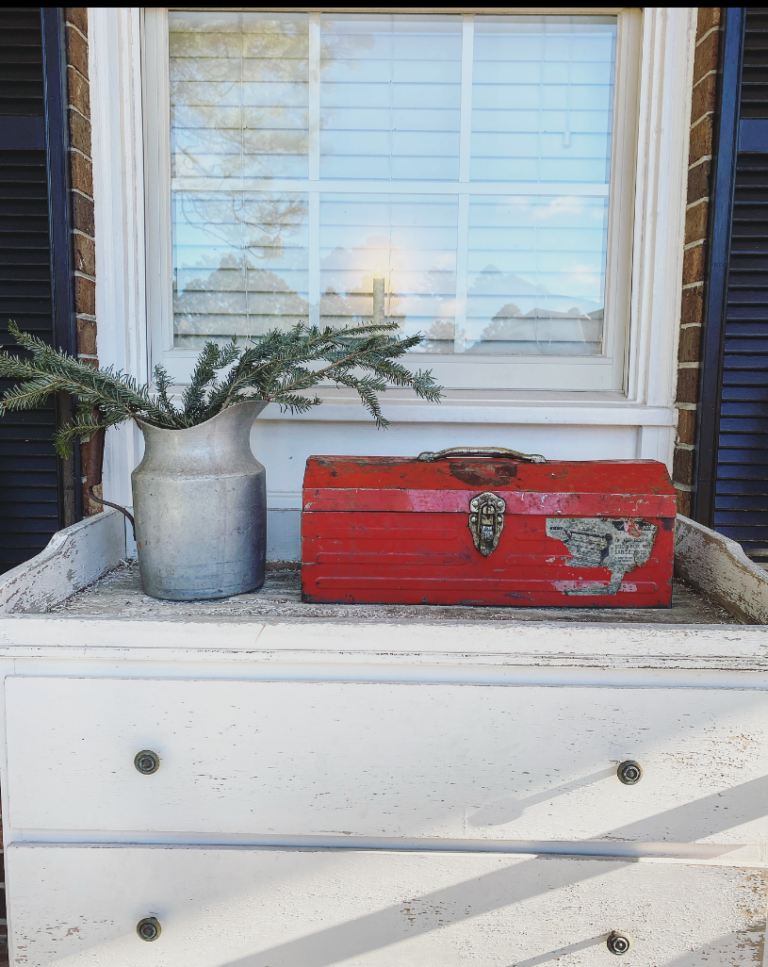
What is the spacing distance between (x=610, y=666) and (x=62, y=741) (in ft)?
2.83

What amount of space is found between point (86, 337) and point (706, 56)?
1.49m

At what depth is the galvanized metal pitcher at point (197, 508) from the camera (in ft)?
4.24

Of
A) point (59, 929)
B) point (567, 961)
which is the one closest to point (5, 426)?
point (59, 929)

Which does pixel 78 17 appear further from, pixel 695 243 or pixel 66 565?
pixel 695 243

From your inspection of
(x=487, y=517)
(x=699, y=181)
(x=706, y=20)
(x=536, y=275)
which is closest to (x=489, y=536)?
(x=487, y=517)

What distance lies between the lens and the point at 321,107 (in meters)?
1.78

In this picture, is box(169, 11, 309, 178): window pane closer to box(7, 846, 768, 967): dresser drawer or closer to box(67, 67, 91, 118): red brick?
box(67, 67, 91, 118): red brick

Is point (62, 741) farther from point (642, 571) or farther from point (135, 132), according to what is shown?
point (135, 132)

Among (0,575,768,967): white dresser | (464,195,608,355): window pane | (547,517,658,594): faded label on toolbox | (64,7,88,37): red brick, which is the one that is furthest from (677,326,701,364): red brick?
(64,7,88,37): red brick

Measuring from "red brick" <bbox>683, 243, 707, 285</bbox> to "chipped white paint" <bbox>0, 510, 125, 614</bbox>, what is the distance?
4.56 feet

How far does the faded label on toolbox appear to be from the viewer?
1.27 m

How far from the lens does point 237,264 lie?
1833mm

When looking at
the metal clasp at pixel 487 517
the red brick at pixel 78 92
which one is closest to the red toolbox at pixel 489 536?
the metal clasp at pixel 487 517

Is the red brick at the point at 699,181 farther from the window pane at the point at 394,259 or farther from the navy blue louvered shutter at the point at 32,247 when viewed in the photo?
the navy blue louvered shutter at the point at 32,247
